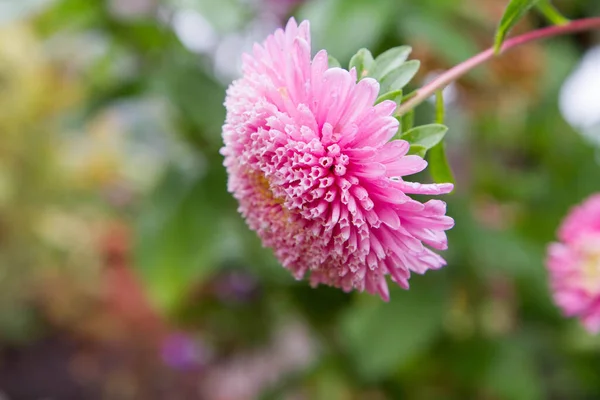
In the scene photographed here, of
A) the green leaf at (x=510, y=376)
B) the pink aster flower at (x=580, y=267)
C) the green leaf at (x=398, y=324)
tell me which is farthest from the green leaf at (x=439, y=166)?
the green leaf at (x=510, y=376)

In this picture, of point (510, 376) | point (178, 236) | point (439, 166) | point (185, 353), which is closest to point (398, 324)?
point (510, 376)

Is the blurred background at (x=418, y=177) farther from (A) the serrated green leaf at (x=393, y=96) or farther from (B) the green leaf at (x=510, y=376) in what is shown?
(A) the serrated green leaf at (x=393, y=96)

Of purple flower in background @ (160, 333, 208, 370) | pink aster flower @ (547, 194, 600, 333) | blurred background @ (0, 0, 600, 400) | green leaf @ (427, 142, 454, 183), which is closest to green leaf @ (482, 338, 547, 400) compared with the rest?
blurred background @ (0, 0, 600, 400)

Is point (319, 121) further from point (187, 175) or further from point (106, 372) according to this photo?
point (106, 372)

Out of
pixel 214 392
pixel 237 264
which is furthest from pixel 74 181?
pixel 237 264

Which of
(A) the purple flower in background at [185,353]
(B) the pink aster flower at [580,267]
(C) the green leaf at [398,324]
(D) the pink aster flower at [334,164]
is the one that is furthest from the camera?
(A) the purple flower in background at [185,353]

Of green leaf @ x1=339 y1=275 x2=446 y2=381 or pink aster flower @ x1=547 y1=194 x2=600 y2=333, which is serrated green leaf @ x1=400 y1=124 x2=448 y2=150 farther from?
green leaf @ x1=339 y1=275 x2=446 y2=381

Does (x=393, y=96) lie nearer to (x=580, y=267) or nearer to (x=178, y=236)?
(x=580, y=267)
